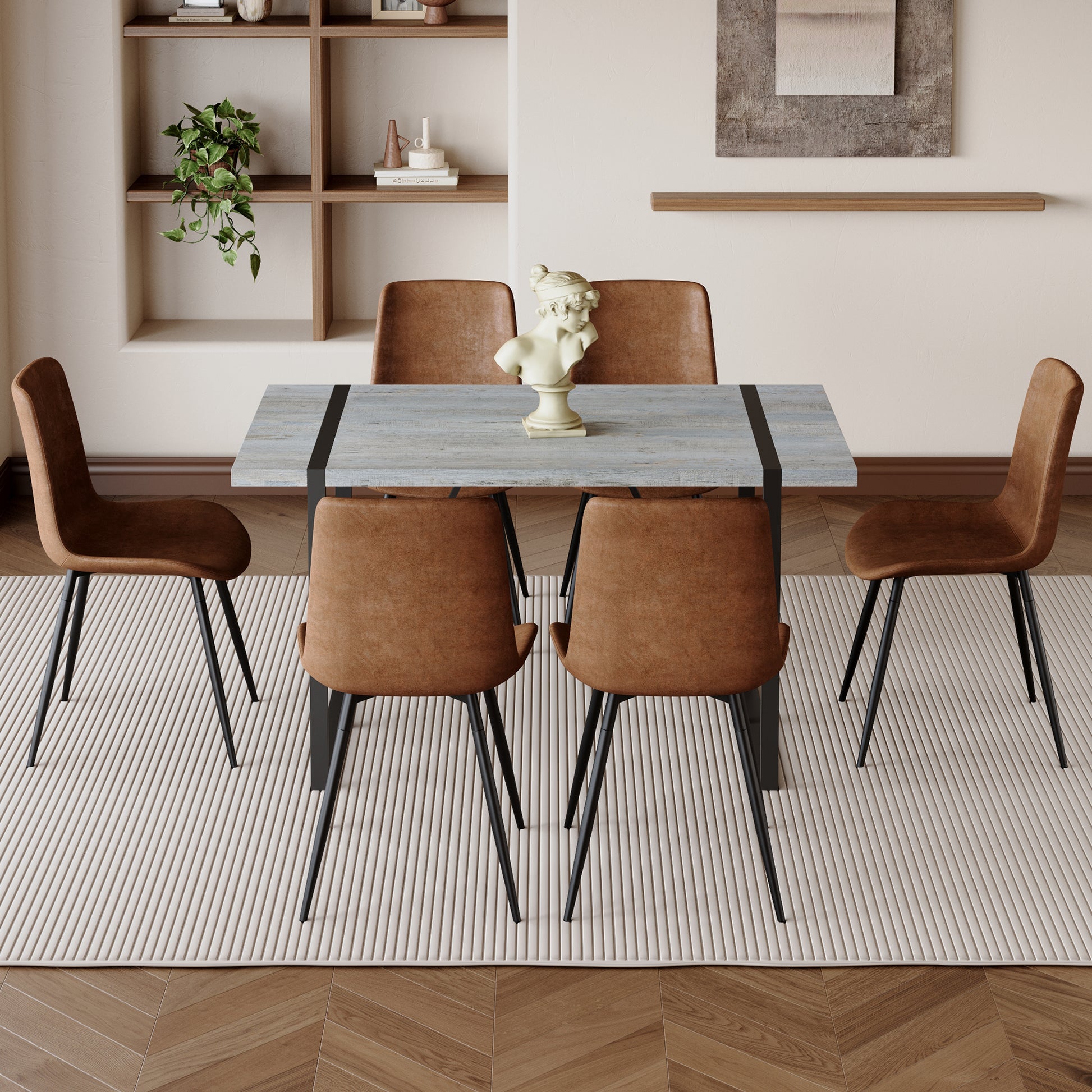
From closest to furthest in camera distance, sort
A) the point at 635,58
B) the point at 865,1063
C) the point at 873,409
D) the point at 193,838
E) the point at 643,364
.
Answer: the point at 865,1063, the point at 193,838, the point at 643,364, the point at 635,58, the point at 873,409

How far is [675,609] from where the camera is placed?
2.49 metres

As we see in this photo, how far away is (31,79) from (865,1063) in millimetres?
4068

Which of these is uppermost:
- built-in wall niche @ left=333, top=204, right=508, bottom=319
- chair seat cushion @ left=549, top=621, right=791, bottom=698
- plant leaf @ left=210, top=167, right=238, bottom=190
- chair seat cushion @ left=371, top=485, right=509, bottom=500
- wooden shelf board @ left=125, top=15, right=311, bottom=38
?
wooden shelf board @ left=125, top=15, right=311, bottom=38

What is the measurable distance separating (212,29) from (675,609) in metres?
3.21

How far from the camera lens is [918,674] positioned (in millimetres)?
3680

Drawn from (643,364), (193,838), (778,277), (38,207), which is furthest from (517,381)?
(38,207)

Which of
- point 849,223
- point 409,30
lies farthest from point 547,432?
point 409,30

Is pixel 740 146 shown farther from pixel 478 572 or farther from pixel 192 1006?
pixel 192 1006

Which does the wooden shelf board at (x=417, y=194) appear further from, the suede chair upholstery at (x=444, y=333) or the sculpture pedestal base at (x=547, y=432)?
the sculpture pedestal base at (x=547, y=432)

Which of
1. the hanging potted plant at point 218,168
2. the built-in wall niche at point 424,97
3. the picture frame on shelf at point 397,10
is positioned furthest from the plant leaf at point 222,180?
the picture frame on shelf at point 397,10

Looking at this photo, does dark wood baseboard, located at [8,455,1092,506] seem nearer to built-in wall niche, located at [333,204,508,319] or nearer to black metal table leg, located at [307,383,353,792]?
built-in wall niche, located at [333,204,508,319]

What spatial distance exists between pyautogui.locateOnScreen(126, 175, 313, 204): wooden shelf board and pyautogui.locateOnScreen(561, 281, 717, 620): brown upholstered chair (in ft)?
4.72

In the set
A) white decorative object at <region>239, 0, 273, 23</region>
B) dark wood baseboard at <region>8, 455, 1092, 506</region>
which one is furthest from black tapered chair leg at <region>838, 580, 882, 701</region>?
white decorative object at <region>239, 0, 273, 23</region>

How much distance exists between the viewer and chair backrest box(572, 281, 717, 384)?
12.9ft
